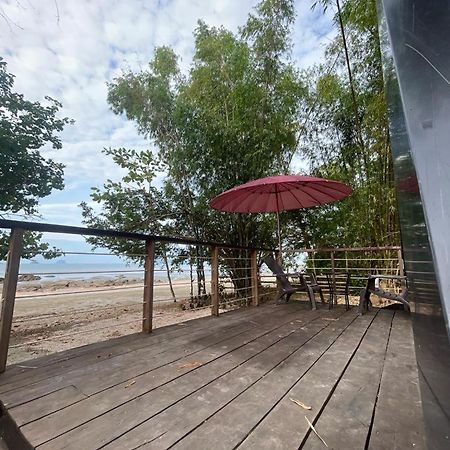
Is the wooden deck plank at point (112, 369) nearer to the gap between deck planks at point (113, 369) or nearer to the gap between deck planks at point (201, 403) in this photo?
the gap between deck planks at point (113, 369)

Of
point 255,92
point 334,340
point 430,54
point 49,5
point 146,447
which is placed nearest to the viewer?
point 430,54

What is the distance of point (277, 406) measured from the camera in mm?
1214

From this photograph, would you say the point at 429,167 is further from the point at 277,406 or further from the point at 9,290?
the point at 9,290

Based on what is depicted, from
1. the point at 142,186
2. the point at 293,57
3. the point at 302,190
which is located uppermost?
the point at 293,57

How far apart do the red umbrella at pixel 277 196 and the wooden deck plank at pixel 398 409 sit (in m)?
1.91

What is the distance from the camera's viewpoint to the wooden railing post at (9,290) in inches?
62.3

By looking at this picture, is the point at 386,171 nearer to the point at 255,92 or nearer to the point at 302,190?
the point at 302,190

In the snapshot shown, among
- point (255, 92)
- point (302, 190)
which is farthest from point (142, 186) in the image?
point (302, 190)

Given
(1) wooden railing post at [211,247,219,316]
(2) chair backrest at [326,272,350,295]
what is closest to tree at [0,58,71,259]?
(1) wooden railing post at [211,247,219,316]

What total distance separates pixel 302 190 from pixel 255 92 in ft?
8.17

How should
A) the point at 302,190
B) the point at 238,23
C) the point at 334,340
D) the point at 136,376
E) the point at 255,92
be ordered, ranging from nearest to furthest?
1. the point at 136,376
2. the point at 334,340
3. the point at 302,190
4. the point at 255,92
5. the point at 238,23

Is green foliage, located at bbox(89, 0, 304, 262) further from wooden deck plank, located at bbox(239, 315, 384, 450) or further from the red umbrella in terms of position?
wooden deck plank, located at bbox(239, 315, 384, 450)

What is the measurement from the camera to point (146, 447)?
960mm

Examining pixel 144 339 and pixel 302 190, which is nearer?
pixel 144 339
